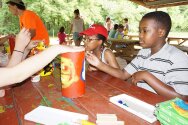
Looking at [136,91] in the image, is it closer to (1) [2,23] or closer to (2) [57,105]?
(2) [57,105]

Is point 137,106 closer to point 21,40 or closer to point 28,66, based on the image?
point 28,66

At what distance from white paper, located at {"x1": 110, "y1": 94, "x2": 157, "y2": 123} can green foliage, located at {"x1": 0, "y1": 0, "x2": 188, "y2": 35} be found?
18.3 m

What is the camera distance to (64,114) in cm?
117

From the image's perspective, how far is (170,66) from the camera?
1.79 metres

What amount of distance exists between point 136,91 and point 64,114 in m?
0.59

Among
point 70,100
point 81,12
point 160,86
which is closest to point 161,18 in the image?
point 160,86

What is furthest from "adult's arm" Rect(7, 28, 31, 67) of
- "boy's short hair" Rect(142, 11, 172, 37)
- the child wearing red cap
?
"boy's short hair" Rect(142, 11, 172, 37)

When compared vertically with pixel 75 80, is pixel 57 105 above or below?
below

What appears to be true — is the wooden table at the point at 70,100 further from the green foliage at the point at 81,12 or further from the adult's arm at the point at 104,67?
the green foliage at the point at 81,12

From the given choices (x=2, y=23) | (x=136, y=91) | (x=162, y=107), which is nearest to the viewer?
(x=162, y=107)

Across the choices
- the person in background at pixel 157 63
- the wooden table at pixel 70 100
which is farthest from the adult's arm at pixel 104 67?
the wooden table at pixel 70 100

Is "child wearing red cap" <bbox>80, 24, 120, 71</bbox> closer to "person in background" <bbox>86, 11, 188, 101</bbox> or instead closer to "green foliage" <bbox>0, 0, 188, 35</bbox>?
"person in background" <bbox>86, 11, 188, 101</bbox>

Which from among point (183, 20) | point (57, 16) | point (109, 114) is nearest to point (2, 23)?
point (57, 16)

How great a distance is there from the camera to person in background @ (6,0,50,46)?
3.43 metres
